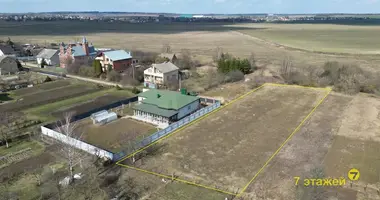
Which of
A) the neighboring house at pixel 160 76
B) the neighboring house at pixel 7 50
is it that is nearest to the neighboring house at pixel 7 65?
the neighboring house at pixel 7 50

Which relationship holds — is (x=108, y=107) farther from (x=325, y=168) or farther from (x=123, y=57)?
(x=325, y=168)

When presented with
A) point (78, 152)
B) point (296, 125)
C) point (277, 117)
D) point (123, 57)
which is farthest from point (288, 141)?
point (123, 57)

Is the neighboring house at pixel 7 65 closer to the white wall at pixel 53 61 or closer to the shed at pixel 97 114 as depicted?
the white wall at pixel 53 61

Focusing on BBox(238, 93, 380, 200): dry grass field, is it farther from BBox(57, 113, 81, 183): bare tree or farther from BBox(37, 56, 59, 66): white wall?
BBox(37, 56, 59, 66): white wall

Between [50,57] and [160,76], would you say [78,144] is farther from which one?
[50,57]

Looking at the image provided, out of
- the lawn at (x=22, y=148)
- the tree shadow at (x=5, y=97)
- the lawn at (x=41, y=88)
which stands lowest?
the lawn at (x=22, y=148)

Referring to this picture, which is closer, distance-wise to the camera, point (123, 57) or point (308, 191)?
point (308, 191)

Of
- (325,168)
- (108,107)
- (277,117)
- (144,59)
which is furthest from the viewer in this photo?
(144,59)
